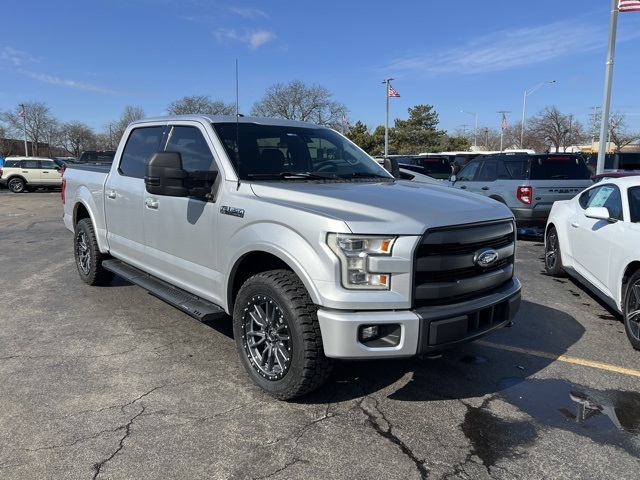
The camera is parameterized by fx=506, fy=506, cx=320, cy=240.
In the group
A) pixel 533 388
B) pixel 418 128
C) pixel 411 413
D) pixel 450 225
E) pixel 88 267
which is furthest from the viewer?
pixel 418 128

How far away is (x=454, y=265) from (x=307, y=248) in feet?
3.05

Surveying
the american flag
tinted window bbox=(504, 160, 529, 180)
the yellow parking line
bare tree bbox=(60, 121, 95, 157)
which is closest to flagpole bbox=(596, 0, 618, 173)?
the american flag

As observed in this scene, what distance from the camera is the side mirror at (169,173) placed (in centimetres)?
379

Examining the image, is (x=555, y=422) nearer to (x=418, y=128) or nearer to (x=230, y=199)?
(x=230, y=199)

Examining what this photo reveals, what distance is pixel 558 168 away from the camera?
10.1 metres

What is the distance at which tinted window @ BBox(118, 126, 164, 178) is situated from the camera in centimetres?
505

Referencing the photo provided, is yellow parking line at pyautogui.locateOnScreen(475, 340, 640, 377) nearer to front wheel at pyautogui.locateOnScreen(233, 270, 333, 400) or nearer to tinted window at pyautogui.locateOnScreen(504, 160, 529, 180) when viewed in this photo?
front wheel at pyautogui.locateOnScreen(233, 270, 333, 400)

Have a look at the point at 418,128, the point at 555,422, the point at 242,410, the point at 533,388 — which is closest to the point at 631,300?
the point at 533,388

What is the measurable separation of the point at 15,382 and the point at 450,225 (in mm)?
3353

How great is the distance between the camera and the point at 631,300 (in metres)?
4.57

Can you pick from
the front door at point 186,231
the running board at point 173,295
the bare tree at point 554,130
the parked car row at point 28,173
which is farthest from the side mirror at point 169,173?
the bare tree at point 554,130

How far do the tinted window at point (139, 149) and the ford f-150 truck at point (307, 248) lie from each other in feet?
0.17

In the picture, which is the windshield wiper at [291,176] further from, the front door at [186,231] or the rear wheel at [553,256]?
the rear wheel at [553,256]

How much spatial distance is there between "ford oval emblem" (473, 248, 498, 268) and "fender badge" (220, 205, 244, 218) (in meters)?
Answer: 1.63
